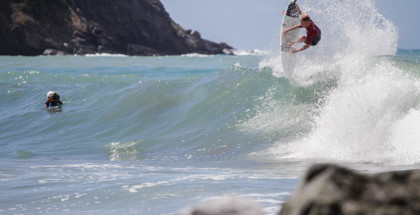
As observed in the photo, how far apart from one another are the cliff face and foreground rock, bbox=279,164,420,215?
255 ft

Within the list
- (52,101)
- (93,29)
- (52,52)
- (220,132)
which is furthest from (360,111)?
→ (93,29)

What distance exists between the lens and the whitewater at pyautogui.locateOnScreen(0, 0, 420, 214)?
586 centimetres

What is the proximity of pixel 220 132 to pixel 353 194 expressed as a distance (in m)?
9.76

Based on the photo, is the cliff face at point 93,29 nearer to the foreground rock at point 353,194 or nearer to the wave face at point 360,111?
the wave face at point 360,111

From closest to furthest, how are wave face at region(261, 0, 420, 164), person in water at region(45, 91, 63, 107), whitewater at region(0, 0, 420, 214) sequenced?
whitewater at region(0, 0, 420, 214)
wave face at region(261, 0, 420, 164)
person in water at region(45, 91, 63, 107)

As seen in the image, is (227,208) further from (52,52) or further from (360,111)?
(52,52)

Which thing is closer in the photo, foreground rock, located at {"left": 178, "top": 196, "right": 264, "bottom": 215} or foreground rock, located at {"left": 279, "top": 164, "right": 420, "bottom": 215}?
foreground rock, located at {"left": 279, "top": 164, "right": 420, "bottom": 215}

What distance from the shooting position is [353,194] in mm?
1779

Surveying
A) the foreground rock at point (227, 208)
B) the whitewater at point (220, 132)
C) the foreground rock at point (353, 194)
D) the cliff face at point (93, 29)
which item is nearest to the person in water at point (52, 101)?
the whitewater at point (220, 132)

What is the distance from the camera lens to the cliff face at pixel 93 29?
251ft

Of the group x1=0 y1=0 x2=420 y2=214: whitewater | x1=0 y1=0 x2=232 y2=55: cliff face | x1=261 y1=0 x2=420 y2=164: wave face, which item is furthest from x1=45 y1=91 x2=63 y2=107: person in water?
x1=0 y1=0 x2=232 y2=55: cliff face

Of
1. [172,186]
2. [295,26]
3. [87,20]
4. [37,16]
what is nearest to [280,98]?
[295,26]

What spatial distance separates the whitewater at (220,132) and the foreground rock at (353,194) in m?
2.83

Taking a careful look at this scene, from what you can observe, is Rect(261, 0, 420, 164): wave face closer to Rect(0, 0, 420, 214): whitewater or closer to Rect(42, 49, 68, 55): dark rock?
Rect(0, 0, 420, 214): whitewater
